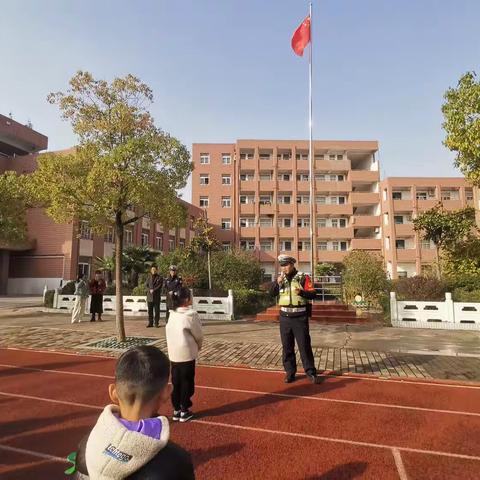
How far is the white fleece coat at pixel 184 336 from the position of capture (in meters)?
4.65

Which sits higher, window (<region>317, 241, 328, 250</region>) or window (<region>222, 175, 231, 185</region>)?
window (<region>222, 175, 231, 185</region>)

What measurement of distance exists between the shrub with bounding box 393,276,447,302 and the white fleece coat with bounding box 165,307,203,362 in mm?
11861

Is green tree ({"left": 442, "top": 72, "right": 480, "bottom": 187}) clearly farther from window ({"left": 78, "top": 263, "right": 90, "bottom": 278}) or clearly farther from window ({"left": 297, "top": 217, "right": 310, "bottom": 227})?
window ({"left": 297, "top": 217, "right": 310, "bottom": 227})

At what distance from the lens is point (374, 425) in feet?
14.9

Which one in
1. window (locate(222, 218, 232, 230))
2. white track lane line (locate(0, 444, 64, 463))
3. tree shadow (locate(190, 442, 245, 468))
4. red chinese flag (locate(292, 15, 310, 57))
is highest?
red chinese flag (locate(292, 15, 310, 57))

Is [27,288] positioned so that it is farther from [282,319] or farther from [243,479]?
[243,479]

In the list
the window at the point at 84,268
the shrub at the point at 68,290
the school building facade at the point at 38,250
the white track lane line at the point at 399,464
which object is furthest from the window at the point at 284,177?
the white track lane line at the point at 399,464

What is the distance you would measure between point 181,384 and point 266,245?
41498mm

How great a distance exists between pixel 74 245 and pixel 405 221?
3496cm

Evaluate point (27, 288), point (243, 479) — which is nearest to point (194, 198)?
point (27, 288)

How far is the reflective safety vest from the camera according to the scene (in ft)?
20.5

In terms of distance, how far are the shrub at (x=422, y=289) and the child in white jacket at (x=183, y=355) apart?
11885 mm

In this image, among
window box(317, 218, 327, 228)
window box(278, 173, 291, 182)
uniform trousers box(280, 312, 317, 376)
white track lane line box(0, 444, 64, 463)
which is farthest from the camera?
window box(278, 173, 291, 182)

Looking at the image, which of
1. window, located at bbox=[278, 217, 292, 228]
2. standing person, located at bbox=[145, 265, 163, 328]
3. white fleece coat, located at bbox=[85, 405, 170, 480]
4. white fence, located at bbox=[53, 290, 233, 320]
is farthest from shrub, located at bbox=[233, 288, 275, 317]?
window, located at bbox=[278, 217, 292, 228]
